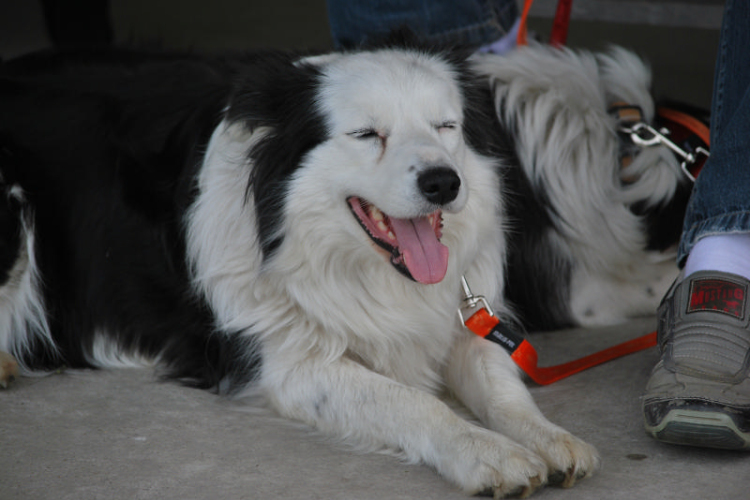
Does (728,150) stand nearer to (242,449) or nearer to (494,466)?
(494,466)

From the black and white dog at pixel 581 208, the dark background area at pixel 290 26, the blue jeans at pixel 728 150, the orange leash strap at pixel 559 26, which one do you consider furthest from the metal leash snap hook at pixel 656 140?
the dark background area at pixel 290 26

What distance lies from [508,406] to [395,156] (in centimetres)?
70

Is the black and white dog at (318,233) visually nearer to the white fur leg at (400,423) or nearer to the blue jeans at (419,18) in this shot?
the white fur leg at (400,423)

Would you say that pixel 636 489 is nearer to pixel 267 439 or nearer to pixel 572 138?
pixel 267 439

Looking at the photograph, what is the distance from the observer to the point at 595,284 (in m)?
3.24

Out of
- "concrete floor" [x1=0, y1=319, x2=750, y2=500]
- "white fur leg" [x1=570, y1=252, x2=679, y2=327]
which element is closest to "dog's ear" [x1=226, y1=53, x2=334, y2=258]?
"concrete floor" [x1=0, y1=319, x2=750, y2=500]

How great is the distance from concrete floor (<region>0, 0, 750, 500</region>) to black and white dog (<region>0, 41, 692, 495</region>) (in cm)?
9

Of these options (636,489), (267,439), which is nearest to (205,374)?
(267,439)

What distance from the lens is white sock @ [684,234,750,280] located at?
7.75ft

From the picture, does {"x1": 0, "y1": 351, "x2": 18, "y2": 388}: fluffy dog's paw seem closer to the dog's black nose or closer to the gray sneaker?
the dog's black nose

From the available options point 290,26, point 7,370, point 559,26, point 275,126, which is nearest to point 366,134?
point 275,126

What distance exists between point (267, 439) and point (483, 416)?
1.88 feet

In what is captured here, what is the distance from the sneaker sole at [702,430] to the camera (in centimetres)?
211

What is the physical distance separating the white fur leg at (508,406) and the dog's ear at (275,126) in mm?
643
